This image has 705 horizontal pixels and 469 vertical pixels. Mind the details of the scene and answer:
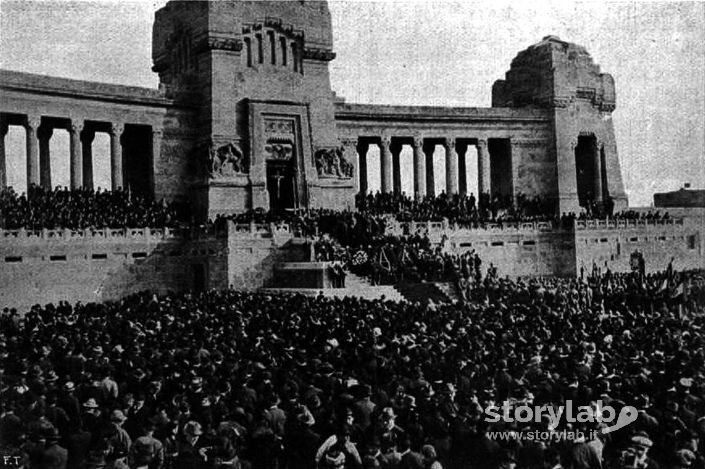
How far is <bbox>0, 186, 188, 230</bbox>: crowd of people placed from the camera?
41.8 meters

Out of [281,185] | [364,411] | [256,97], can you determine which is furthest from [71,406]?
[281,185]

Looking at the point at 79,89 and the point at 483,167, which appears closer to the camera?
the point at 79,89

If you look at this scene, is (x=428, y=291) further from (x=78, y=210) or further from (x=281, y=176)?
(x=281, y=176)

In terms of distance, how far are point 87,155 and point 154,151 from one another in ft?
20.7

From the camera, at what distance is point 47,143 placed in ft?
174

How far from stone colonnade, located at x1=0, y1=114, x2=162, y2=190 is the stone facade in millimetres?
89

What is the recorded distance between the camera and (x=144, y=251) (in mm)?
44469

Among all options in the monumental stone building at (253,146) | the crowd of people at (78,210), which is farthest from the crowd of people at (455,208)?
the crowd of people at (78,210)

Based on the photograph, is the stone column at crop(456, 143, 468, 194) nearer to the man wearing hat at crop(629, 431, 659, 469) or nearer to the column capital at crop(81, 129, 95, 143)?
the column capital at crop(81, 129, 95, 143)

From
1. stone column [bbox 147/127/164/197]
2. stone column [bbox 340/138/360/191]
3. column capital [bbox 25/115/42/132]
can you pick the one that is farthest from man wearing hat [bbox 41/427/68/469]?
stone column [bbox 340/138/360/191]

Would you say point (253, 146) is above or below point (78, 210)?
above

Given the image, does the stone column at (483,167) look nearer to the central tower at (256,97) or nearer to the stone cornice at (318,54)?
the central tower at (256,97)

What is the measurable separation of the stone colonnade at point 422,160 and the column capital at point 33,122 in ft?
72.8

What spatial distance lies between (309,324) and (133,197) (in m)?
31.4
